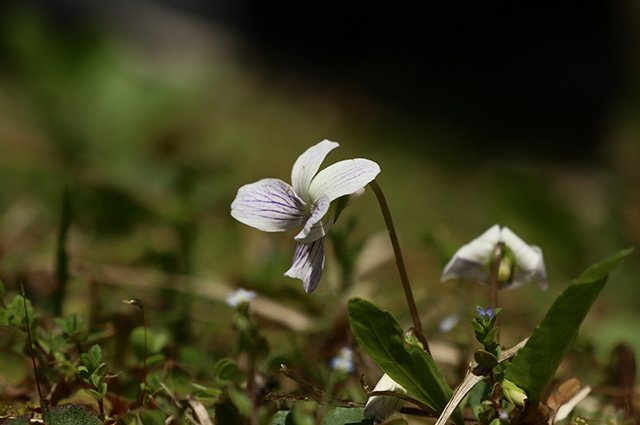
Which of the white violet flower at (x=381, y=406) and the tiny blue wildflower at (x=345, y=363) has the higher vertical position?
the white violet flower at (x=381, y=406)

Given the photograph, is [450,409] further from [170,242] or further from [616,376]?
[170,242]

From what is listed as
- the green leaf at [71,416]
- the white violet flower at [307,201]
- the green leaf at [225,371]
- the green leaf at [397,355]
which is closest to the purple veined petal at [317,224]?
the white violet flower at [307,201]

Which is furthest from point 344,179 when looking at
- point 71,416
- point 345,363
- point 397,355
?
point 71,416

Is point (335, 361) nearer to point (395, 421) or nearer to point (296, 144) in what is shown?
point (395, 421)

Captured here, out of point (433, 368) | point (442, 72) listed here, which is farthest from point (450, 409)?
point (442, 72)

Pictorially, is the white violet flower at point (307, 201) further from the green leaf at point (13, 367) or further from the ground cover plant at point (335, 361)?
the green leaf at point (13, 367)

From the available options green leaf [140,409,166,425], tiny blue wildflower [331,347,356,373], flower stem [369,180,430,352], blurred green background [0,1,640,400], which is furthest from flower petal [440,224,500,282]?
green leaf [140,409,166,425]
